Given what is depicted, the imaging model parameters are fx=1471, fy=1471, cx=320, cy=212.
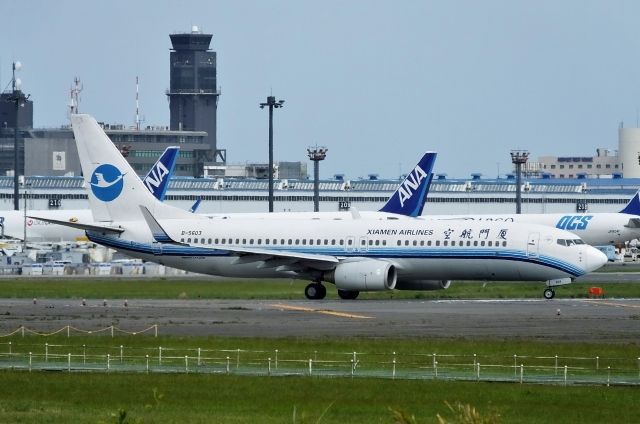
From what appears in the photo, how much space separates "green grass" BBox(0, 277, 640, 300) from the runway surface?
13.5ft

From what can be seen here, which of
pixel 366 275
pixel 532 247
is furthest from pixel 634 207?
pixel 366 275

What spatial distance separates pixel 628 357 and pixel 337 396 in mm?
10733

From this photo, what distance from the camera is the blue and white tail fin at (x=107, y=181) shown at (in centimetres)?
7175

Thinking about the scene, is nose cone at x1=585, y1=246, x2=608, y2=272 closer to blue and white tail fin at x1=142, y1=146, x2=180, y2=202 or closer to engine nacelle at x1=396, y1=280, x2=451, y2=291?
engine nacelle at x1=396, y1=280, x2=451, y2=291

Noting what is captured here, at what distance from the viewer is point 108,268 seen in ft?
336

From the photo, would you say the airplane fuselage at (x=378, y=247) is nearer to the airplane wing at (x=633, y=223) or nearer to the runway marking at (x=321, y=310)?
the runway marking at (x=321, y=310)

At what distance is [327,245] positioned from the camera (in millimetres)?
68250

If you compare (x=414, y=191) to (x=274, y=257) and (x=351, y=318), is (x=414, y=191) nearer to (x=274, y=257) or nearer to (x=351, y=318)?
(x=274, y=257)

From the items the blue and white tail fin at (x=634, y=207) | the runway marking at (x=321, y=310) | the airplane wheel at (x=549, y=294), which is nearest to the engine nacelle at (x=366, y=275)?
the runway marking at (x=321, y=310)

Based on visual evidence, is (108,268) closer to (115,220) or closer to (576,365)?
(115,220)

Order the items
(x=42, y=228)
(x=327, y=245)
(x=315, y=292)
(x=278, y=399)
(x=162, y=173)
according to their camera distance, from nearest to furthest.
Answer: (x=278, y=399)
(x=315, y=292)
(x=327, y=245)
(x=162, y=173)
(x=42, y=228)

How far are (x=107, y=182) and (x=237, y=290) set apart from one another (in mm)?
8397

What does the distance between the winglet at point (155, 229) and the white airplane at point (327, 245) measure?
1.8 inches

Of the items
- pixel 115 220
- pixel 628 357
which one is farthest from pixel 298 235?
pixel 628 357
